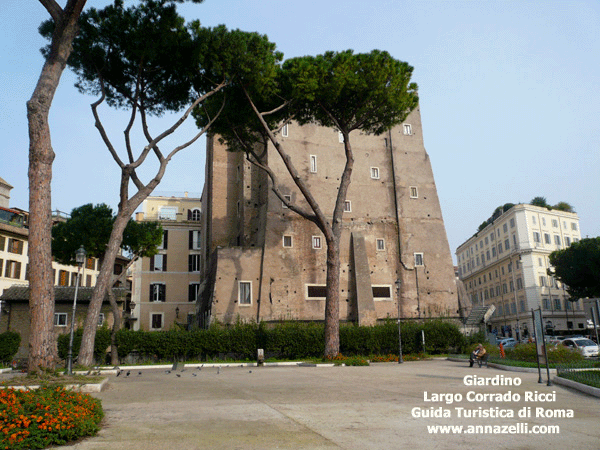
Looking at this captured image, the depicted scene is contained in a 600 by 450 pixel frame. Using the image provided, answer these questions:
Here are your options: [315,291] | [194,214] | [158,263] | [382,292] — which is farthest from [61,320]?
[382,292]

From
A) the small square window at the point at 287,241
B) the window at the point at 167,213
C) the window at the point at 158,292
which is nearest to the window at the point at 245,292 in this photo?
the small square window at the point at 287,241

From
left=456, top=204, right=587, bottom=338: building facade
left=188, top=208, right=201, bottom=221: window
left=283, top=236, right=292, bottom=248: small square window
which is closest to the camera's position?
left=283, top=236, right=292, bottom=248: small square window

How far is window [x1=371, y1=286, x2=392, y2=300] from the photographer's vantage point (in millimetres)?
32812

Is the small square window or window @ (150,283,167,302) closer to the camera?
the small square window

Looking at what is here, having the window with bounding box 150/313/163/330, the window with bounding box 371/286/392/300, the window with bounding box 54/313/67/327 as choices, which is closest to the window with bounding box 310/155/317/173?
the window with bounding box 371/286/392/300

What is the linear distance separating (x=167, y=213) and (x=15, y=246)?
13925mm

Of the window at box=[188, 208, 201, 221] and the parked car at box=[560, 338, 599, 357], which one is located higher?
the window at box=[188, 208, 201, 221]

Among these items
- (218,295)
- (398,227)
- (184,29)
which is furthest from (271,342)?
(184,29)

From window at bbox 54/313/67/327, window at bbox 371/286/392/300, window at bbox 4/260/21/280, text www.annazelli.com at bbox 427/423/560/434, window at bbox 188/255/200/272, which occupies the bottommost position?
text www.annazelli.com at bbox 427/423/560/434

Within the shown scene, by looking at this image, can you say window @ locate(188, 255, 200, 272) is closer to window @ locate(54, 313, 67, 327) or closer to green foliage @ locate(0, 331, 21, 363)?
window @ locate(54, 313, 67, 327)

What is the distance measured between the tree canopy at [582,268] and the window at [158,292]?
40219mm

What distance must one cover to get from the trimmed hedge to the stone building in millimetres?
2727

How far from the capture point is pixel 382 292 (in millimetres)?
33031

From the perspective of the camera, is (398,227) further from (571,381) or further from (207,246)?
(571,381)
